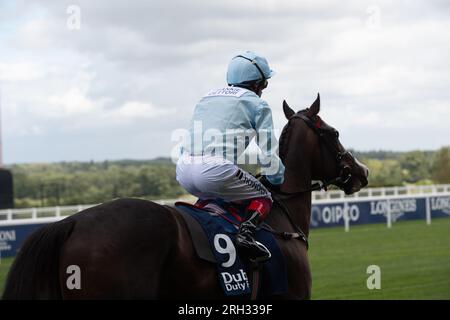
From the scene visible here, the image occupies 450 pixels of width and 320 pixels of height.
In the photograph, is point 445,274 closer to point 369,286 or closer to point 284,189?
point 369,286

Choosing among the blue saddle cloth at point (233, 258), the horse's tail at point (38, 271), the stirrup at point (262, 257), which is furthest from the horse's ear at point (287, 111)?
the horse's tail at point (38, 271)

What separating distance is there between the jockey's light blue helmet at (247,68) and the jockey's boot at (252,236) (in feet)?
→ 2.84

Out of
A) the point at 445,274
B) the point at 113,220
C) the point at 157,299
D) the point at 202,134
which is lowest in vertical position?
the point at 445,274

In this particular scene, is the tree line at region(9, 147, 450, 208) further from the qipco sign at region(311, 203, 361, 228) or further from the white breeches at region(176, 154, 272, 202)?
the white breeches at region(176, 154, 272, 202)

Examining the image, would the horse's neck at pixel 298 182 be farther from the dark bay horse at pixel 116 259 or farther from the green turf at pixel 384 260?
the green turf at pixel 384 260

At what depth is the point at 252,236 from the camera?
491 centimetres

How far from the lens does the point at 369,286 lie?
10.8 m

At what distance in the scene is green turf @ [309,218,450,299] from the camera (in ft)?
35.2

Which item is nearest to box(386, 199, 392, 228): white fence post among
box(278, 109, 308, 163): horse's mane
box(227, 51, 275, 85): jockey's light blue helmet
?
box(278, 109, 308, 163): horse's mane

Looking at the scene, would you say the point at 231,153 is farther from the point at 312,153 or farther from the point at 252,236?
the point at 312,153

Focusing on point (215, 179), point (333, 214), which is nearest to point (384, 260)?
point (333, 214)

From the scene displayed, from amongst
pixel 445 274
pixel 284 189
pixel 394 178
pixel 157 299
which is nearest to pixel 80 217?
pixel 157 299

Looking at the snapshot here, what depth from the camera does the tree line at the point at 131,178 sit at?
2916 cm

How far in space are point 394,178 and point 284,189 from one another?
30.8 meters
